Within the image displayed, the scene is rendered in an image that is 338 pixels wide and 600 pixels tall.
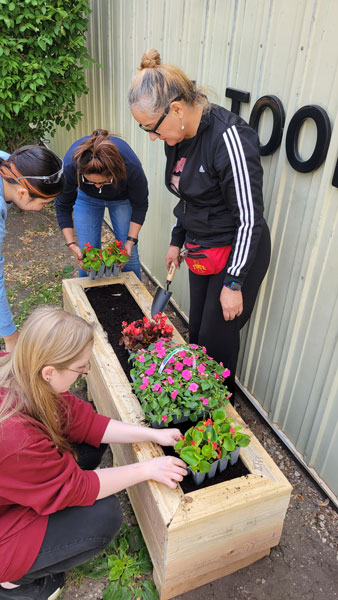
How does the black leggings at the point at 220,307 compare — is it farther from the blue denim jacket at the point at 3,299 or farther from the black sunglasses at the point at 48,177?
the blue denim jacket at the point at 3,299

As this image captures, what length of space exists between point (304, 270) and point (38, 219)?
431 cm

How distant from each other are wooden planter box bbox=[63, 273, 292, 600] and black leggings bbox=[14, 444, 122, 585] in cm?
17

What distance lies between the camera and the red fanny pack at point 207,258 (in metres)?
2.09

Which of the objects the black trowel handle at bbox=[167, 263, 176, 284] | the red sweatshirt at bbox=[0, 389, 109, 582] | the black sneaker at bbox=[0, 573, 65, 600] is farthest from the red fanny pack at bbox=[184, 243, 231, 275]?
the black sneaker at bbox=[0, 573, 65, 600]

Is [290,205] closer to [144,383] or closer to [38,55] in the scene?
[144,383]

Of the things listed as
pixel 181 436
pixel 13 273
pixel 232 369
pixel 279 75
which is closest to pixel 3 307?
pixel 181 436

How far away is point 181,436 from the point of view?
1.83 metres

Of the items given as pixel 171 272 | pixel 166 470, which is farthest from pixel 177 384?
pixel 171 272

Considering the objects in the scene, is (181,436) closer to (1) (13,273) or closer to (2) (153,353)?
(2) (153,353)

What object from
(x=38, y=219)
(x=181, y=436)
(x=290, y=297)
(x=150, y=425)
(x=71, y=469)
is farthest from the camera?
(x=38, y=219)

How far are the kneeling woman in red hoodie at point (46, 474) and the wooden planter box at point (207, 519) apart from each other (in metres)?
0.12

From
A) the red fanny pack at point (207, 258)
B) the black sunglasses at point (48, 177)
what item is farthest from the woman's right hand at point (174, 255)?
the black sunglasses at point (48, 177)

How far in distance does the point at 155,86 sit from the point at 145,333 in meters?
1.21

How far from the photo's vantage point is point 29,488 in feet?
4.66
